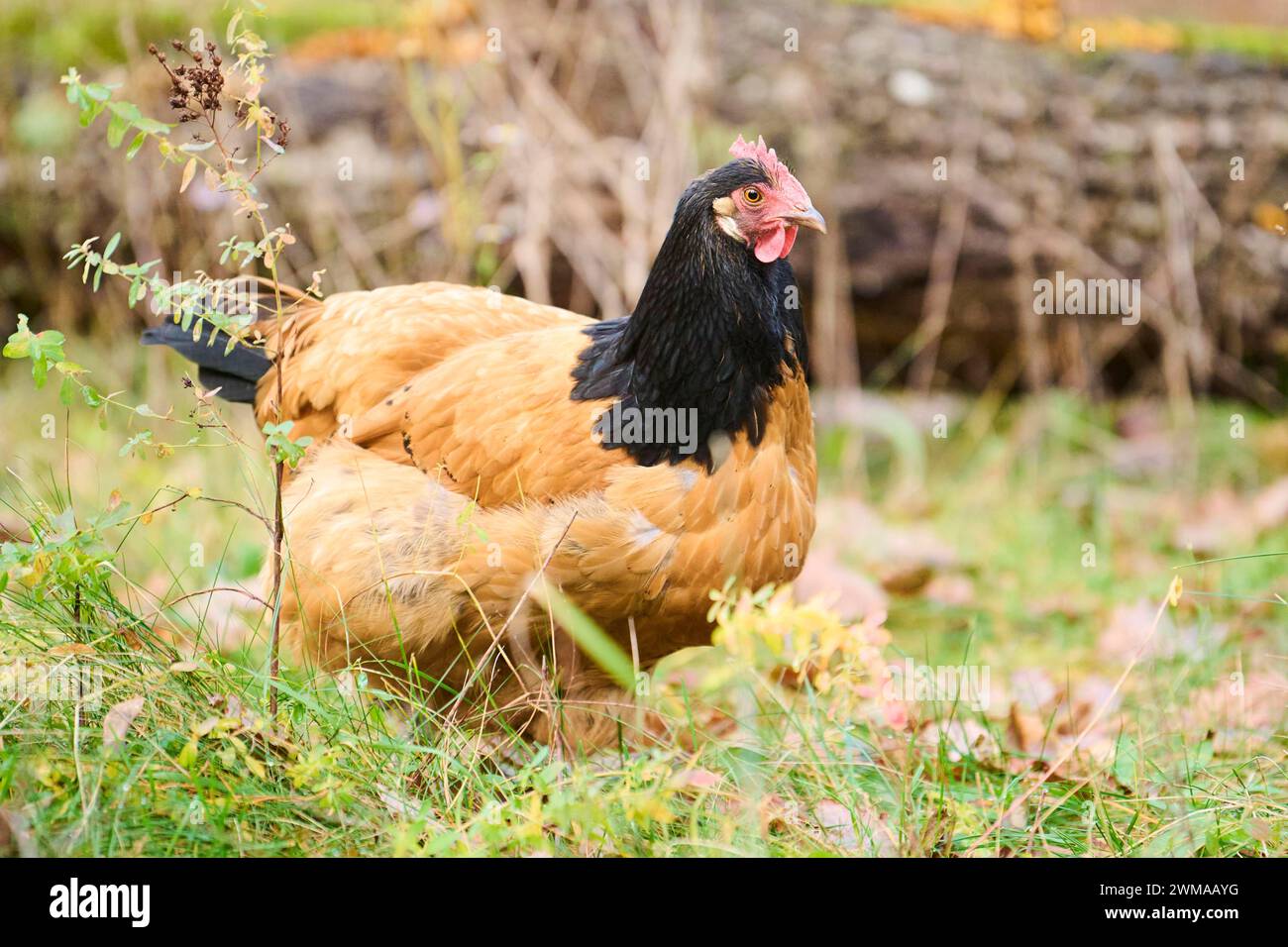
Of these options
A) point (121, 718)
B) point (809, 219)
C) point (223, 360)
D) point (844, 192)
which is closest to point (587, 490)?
point (809, 219)

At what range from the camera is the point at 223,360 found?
3684 mm

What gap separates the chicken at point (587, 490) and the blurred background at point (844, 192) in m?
2.36

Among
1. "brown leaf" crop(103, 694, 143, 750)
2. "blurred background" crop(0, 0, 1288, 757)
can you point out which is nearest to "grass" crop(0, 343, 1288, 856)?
"brown leaf" crop(103, 694, 143, 750)

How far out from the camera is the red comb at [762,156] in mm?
2963

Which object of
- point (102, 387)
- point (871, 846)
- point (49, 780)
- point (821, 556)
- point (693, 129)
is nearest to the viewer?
point (49, 780)

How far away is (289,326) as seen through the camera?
3.66 metres

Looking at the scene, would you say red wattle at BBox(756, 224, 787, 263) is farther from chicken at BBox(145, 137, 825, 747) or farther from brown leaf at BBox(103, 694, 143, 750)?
brown leaf at BBox(103, 694, 143, 750)

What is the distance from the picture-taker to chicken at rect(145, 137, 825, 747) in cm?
289

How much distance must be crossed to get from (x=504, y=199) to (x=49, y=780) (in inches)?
168

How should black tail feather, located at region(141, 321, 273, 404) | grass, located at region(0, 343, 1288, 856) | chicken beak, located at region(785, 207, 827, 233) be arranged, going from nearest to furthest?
grass, located at region(0, 343, 1288, 856) < chicken beak, located at region(785, 207, 827, 233) < black tail feather, located at region(141, 321, 273, 404)

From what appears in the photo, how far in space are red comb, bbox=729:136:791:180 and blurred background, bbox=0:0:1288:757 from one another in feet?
7.99

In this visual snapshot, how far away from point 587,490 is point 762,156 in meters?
0.94
